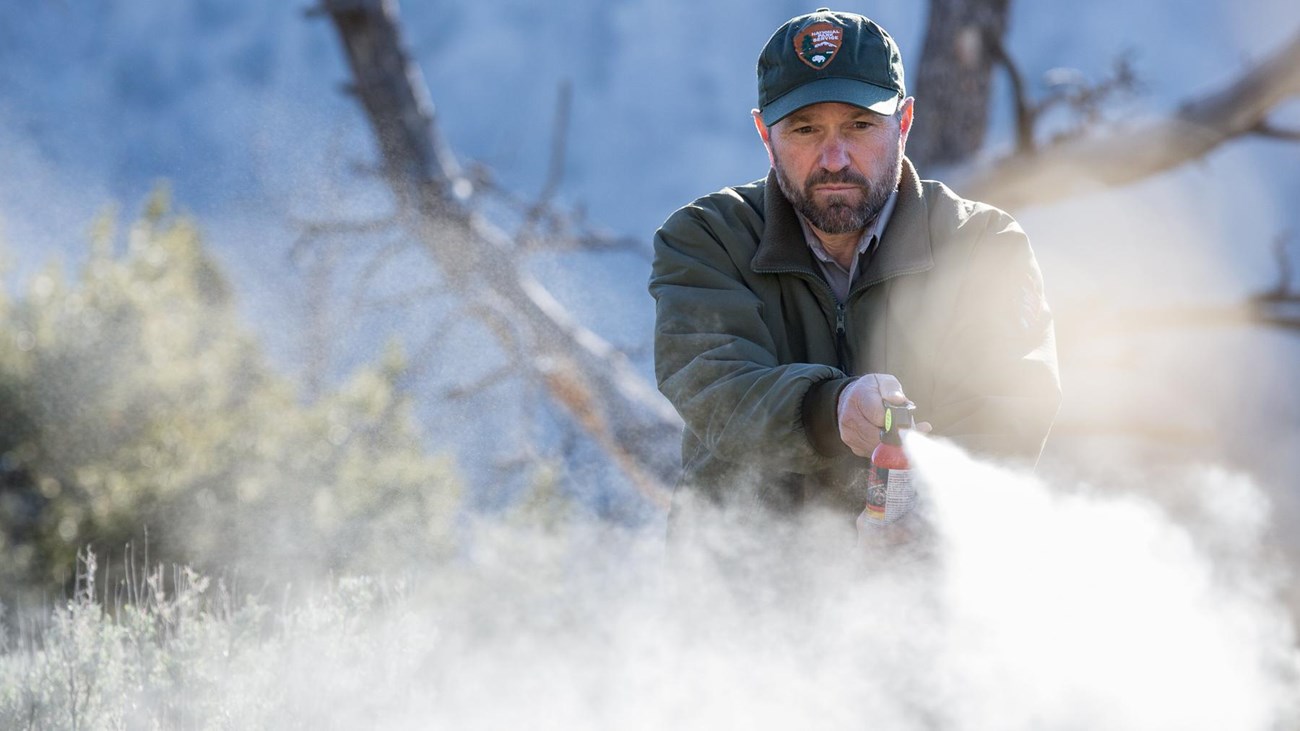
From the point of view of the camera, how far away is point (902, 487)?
2.30m

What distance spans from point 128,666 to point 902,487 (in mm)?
2257

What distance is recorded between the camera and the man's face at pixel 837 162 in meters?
2.60

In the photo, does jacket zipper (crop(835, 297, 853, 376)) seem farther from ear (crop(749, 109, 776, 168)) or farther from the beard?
ear (crop(749, 109, 776, 168))

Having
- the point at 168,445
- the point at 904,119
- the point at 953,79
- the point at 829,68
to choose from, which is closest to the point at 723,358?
the point at 829,68

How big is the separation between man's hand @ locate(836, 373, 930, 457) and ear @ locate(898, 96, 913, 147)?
0.69 meters

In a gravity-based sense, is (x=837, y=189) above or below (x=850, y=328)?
above

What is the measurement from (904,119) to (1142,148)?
5249 mm

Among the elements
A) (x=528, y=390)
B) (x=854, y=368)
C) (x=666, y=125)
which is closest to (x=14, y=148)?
(x=666, y=125)

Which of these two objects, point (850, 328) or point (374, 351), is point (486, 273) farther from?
point (374, 351)

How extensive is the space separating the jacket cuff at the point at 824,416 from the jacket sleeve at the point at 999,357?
0.99ft

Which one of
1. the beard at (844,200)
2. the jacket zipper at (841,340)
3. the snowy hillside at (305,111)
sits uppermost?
the snowy hillside at (305,111)

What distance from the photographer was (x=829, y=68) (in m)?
2.55

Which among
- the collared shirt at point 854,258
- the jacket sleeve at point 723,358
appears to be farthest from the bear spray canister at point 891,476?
the collared shirt at point 854,258

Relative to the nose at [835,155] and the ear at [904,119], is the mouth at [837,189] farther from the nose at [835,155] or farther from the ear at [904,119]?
the ear at [904,119]
